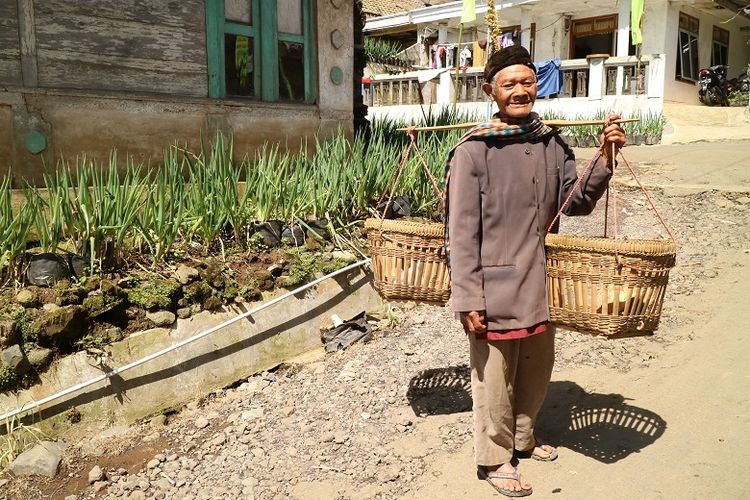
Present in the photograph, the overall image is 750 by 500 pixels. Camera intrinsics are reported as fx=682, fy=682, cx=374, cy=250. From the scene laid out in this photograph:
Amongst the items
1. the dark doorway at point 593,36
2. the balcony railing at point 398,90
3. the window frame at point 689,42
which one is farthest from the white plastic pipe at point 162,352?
the dark doorway at point 593,36

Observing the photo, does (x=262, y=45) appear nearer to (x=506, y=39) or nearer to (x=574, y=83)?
(x=574, y=83)

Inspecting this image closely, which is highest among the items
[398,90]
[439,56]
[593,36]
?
[593,36]

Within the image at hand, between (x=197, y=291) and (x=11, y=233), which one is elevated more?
(x=11, y=233)

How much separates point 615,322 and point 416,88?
14.4m

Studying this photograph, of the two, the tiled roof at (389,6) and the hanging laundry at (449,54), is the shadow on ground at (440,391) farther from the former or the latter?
the tiled roof at (389,6)

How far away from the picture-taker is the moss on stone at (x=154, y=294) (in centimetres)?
384

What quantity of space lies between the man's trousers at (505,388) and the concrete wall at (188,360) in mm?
1963

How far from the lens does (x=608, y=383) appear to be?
3543mm

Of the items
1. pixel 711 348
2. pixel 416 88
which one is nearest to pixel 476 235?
pixel 711 348

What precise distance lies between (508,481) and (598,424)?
0.75 meters

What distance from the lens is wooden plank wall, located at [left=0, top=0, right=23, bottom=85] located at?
493 cm

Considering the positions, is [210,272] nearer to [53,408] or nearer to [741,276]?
[53,408]

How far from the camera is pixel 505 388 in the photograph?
2537 millimetres

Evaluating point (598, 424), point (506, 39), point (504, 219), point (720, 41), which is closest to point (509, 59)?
point (504, 219)
